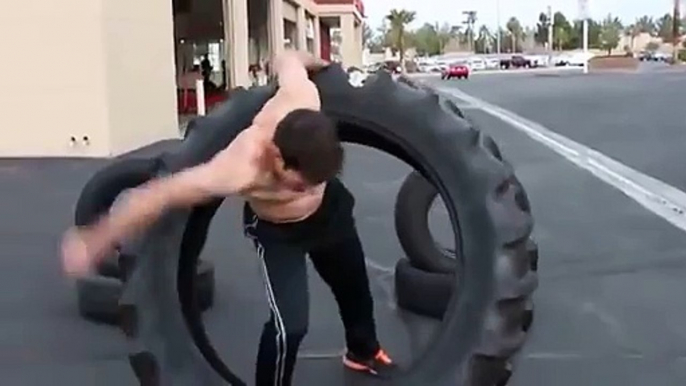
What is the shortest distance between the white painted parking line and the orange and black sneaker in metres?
5.17

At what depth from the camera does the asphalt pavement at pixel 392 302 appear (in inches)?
251

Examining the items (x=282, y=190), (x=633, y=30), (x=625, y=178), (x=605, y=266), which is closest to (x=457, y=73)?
(x=625, y=178)

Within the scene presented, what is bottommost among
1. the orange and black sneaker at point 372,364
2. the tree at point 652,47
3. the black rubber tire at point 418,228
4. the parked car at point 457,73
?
the tree at point 652,47

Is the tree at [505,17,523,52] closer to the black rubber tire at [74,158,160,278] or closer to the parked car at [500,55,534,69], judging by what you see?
the parked car at [500,55,534,69]

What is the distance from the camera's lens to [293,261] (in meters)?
5.06

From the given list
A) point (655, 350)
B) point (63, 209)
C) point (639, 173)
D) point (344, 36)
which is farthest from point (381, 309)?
point (344, 36)

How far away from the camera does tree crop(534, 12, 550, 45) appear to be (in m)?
151

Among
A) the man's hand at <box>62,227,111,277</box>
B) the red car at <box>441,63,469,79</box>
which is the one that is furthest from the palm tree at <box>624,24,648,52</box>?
the man's hand at <box>62,227,111,277</box>

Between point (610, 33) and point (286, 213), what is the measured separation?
14038 centimetres

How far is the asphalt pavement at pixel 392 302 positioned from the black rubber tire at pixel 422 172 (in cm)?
104

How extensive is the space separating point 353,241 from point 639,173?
32.5 ft

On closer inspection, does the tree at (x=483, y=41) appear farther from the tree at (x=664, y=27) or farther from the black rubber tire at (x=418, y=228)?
the black rubber tire at (x=418, y=228)

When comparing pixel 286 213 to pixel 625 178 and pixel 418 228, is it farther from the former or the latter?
pixel 625 178

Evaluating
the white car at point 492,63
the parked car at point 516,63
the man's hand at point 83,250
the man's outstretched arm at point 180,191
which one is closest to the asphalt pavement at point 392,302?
the man's outstretched arm at point 180,191
